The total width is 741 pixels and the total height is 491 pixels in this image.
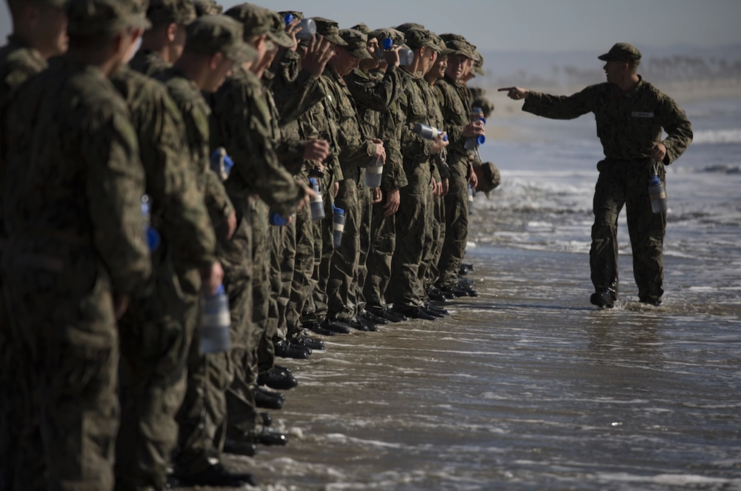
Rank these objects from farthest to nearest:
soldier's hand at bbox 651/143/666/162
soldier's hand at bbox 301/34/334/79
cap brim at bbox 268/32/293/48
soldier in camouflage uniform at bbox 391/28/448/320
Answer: soldier's hand at bbox 651/143/666/162 < soldier in camouflage uniform at bbox 391/28/448/320 < soldier's hand at bbox 301/34/334/79 < cap brim at bbox 268/32/293/48

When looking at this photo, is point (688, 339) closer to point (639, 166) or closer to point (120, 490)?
point (639, 166)

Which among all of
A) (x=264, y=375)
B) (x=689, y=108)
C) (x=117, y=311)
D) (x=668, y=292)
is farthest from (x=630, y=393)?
(x=689, y=108)

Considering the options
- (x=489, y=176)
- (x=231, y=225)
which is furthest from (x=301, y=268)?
(x=489, y=176)

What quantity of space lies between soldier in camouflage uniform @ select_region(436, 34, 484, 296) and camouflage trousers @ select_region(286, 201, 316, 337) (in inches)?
166

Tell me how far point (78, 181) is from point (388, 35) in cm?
657

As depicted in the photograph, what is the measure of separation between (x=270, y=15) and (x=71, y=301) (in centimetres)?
252

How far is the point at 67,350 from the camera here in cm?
401

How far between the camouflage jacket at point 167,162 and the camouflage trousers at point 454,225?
27.7 feet

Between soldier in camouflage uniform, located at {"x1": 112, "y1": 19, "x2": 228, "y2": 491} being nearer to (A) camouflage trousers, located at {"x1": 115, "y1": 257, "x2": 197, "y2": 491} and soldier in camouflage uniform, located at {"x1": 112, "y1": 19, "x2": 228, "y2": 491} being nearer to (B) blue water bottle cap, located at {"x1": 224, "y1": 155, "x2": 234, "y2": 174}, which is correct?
(A) camouflage trousers, located at {"x1": 115, "y1": 257, "x2": 197, "y2": 491}

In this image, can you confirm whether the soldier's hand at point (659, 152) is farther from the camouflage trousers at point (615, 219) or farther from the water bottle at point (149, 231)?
the water bottle at point (149, 231)

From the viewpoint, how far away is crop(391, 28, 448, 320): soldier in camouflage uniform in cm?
1065

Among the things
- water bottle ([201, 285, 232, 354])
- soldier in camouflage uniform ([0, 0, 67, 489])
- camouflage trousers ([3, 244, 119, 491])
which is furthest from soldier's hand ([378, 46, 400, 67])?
camouflage trousers ([3, 244, 119, 491])

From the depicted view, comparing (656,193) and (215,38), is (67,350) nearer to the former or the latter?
(215,38)

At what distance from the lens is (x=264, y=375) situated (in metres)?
7.30
